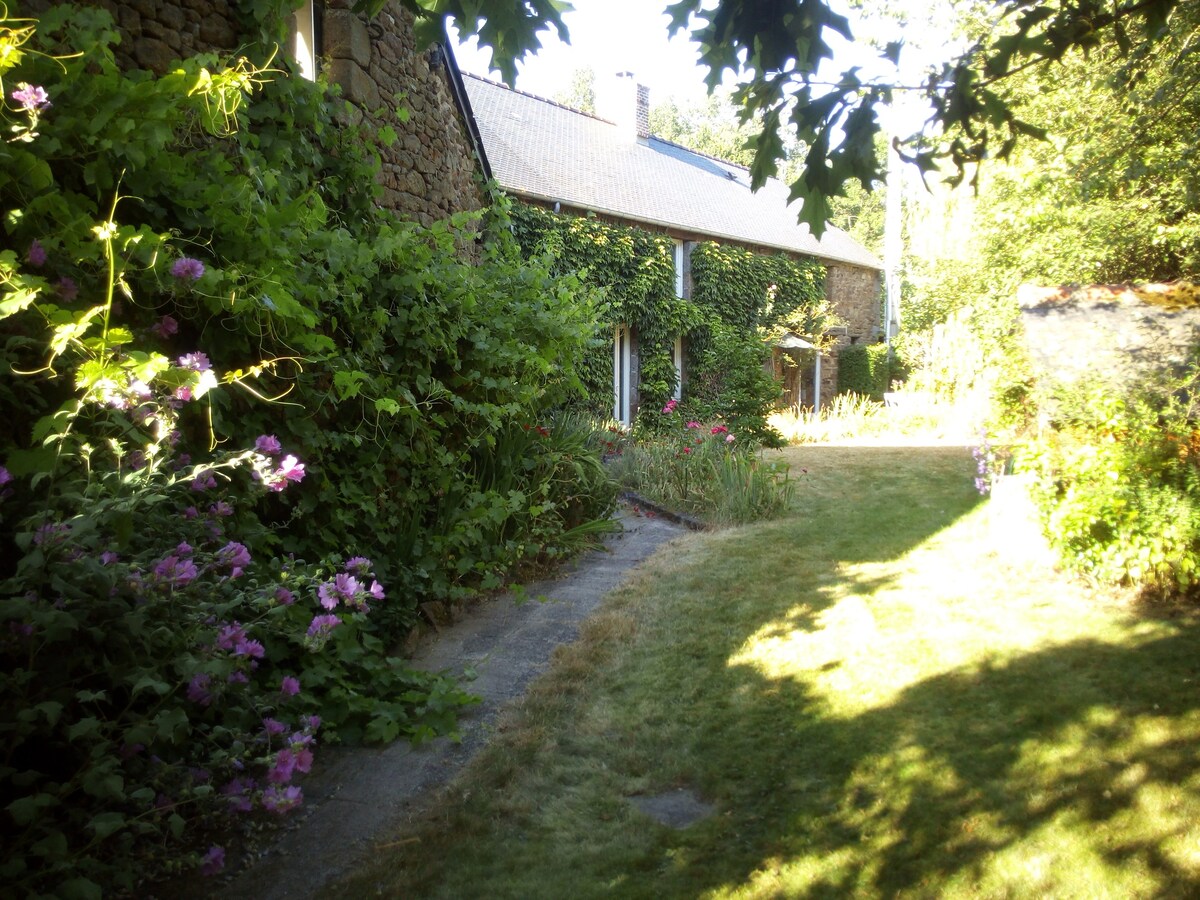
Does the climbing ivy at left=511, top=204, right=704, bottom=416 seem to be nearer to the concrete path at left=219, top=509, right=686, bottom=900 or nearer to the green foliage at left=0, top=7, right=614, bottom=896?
the concrete path at left=219, top=509, right=686, bottom=900

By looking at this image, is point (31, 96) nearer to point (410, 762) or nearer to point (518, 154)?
point (410, 762)

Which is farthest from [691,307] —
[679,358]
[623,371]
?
[623,371]

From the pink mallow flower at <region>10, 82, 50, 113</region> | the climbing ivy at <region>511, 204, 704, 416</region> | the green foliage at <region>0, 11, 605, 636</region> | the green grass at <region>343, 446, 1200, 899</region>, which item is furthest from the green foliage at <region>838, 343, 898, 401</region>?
the pink mallow flower at <region>10, 82, 50, 113</region>

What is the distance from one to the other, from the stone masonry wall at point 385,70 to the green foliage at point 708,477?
10.6 feet

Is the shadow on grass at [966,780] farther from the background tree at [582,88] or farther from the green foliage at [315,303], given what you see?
the background tree at [582,88]

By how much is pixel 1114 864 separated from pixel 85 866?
9.30 ft

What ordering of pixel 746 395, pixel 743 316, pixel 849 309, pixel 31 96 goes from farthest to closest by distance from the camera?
pixel 849 309, pixel 743 316, pixel 746 395, pixel 31 96

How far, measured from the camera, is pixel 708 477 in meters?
8.77

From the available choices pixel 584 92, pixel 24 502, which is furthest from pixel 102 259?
pixel 584 92

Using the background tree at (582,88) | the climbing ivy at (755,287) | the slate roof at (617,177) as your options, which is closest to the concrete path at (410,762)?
the slate roof at (617,177)

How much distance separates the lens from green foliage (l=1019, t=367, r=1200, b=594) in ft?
15.9

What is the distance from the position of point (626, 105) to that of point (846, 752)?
805 inches

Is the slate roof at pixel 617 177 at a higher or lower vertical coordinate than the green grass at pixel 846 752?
higher

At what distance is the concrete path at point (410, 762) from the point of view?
2.57 meters
